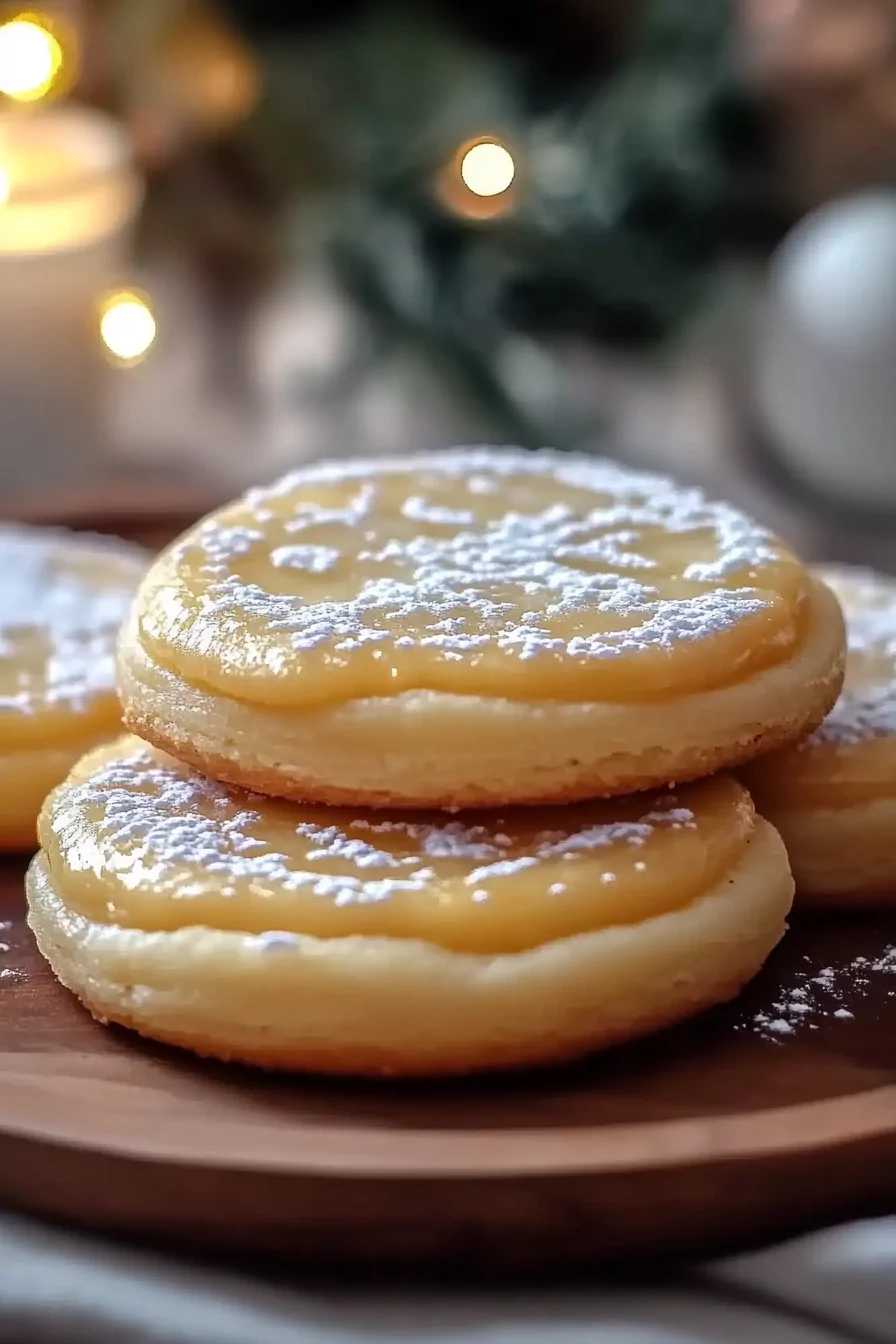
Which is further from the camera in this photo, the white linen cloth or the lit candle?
the lit candle

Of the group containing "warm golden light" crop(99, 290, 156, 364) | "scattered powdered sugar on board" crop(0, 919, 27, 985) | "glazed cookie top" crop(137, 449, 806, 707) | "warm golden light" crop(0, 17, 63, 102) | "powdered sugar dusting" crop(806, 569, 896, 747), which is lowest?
"scattered powdered sugar on board" crop(0, 919, 27, 985)

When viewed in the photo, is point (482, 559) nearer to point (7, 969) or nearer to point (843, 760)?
point (843, 760)

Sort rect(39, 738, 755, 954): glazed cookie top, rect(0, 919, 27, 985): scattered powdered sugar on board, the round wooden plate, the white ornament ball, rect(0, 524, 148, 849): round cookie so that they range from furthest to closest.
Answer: the white ornament ball
rect(0, 524, 148, 849): round cookie
rect(0, 919, 27, 985): scattered powdered sugar on board
rect(39, 738, 755, 954): glazed cookie top
the round wooden plate

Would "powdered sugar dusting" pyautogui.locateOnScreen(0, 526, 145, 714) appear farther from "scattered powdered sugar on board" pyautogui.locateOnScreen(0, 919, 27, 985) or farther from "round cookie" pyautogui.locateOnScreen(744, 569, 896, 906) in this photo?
"round cookie" pyautogui.locateOnScreen(744, 569, 896, 906)

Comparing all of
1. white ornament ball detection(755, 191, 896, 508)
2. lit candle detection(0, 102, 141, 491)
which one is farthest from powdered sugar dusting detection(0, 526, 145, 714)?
white ornament ball detection(755, 191, 896, 508)

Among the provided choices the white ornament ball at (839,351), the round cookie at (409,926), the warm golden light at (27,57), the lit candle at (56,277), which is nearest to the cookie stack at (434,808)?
the round cookie at (409,926)

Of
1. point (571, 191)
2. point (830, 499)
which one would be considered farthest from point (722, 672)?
point (571, 191)

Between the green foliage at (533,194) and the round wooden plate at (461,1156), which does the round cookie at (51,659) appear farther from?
the green foliage at (533,194)
